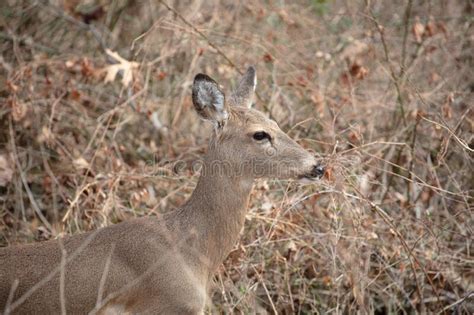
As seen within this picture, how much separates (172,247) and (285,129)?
2763 mm

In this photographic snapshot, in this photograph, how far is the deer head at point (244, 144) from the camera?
4656 millimetres

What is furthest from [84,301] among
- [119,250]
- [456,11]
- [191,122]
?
[456,11]

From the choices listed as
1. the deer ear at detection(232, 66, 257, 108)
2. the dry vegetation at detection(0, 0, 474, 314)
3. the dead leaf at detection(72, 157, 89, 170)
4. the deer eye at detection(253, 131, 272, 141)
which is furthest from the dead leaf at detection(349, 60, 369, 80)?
the dead leaf at detection(72, 157, 89, 170)

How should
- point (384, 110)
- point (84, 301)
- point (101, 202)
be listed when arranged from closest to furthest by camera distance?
point (84, 301)
point (101, 202)
point (384, 110)

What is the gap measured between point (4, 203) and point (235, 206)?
2.64 metres

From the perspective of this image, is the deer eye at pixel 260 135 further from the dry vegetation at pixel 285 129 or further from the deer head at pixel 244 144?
the dry vegetation at pixel 285 129

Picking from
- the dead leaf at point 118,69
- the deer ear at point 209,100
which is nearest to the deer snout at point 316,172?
the deer ear at point 209,100

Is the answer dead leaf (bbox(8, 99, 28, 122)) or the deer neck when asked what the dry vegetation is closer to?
dead leaf (bbox(8, 99, 28, 122))

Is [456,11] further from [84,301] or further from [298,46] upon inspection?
[84,301]

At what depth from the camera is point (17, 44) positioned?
25.2ft

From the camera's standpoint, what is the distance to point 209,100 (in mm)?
4715

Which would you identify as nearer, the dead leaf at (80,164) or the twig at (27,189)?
the twig at (27,189)

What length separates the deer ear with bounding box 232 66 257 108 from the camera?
5.11 metres

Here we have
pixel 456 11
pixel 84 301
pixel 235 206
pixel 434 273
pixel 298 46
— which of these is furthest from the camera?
pixel 456 11
